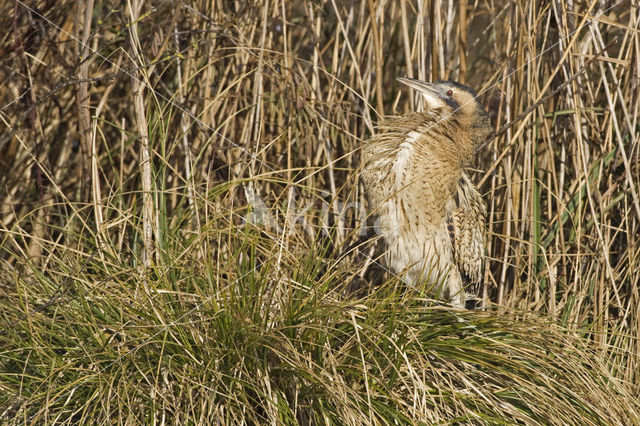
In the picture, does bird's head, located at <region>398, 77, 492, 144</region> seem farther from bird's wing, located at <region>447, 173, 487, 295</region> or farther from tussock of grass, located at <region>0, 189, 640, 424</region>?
tussock of grass, located at <region>0, 189, 640, 424</region>

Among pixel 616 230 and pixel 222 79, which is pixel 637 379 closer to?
pixel 616 230

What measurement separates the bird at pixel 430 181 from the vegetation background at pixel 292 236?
0.40 feet

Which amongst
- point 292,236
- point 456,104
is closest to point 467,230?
point 456,104

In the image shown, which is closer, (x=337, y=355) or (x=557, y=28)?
(x=337, y=355)

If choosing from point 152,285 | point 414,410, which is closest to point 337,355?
point 414,410

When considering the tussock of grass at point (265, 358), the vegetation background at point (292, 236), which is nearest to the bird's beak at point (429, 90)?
the vegetation background at point (292, 236)

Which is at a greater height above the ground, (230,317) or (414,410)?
(230,317)

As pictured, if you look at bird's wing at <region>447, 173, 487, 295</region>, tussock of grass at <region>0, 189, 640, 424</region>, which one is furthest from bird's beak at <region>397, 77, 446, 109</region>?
tussock of grass at <region>0, 189, 640, 424</region>

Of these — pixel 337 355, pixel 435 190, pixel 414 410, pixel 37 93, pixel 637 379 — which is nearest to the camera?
pixel 414 410

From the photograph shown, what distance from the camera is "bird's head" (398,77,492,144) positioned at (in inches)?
131

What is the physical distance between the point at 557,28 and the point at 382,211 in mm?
1139

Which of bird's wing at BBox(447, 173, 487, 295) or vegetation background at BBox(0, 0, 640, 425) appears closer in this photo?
vegetation background at BBox(0, 0, 640, 425)

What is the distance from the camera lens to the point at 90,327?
2555 millimetres

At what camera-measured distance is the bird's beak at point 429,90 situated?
10.9 ft
